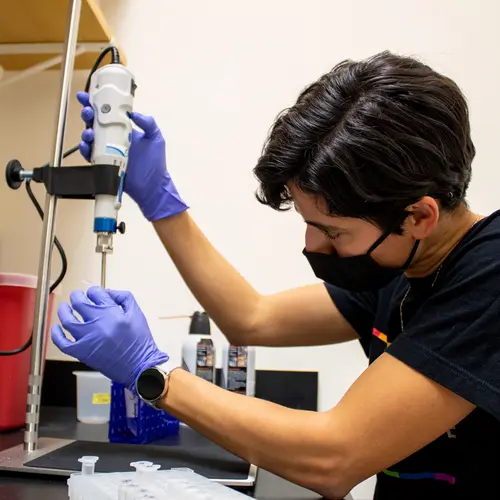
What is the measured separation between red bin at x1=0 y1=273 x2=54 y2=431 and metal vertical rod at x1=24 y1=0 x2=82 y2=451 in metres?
0.15

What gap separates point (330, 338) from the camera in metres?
1.22

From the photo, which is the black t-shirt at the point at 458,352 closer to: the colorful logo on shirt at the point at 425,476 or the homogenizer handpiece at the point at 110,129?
the colorful logo on shirt at the point at 425,476

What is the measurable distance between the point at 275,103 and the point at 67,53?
25.0 inches

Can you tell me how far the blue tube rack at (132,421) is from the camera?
3.28ft

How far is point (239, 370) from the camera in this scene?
4.16 ft

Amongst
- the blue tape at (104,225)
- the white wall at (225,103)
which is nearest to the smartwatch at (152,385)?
the blue tape at (104,225)

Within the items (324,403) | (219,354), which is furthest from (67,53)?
(324,403)

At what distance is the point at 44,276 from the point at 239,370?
21.0 inches

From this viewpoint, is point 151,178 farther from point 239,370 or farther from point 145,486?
point 145,486

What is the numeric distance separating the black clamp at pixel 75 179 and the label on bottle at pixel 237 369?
54 cm

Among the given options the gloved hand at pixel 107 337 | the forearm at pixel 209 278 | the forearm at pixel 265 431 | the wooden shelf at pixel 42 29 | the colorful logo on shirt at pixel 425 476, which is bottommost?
the colorful logo on shirt at pixel 425 476

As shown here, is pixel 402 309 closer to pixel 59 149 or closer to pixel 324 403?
pixel 324 403

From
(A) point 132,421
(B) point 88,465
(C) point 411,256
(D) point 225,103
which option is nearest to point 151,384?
(B) point 88,465

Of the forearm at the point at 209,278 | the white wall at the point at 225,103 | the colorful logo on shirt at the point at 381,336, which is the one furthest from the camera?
the white wall at the point at 225,103
